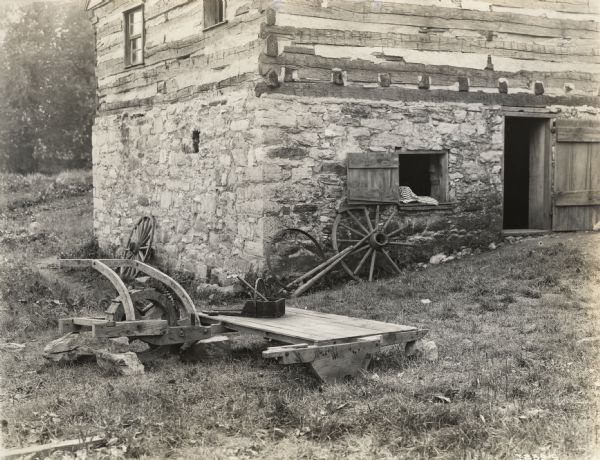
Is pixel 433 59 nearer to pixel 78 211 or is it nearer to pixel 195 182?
pixel 195 182

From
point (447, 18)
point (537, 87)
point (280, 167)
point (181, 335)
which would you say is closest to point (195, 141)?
point (280, 167)

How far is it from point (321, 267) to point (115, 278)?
4.49 meters

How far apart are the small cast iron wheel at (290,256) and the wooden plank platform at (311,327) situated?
3.00 m

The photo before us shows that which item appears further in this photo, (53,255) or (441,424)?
(53,255)

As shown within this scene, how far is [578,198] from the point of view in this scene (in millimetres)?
13062

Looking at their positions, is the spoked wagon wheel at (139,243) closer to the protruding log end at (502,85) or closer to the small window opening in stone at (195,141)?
the small window opening in stone at (195,141)

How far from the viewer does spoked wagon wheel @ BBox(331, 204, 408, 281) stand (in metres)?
11.2

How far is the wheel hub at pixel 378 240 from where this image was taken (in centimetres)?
1125

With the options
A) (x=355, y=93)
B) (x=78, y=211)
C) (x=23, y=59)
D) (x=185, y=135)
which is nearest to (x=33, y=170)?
(x=23, y=59)

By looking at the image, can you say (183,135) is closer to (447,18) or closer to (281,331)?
(447,18)

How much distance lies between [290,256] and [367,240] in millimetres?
1275

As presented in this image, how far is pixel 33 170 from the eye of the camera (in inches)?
1454

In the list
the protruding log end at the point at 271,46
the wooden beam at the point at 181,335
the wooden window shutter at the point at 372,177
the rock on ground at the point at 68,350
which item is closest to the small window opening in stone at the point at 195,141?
the protruding log end at the point at 271,46

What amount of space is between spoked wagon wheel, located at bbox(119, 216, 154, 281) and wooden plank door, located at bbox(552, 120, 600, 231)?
7058mm
